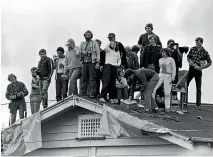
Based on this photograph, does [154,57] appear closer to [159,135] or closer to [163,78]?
[163,78]

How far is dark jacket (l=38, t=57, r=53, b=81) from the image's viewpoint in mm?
19328

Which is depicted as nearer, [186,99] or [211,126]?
[211,126]

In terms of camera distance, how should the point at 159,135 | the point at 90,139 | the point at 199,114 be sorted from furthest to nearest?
the point at 199,114 → the point at 90,139 → the point at 159,135

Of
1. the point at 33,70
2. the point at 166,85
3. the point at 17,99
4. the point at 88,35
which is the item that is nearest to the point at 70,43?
the point at 88,35

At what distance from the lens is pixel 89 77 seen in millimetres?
17969

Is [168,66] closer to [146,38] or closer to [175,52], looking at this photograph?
[175,52]

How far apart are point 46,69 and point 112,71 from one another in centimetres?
250

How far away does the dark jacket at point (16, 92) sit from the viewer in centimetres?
1916

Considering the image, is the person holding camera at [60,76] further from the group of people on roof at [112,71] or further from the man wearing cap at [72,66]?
the man wearing cap at [72,66]

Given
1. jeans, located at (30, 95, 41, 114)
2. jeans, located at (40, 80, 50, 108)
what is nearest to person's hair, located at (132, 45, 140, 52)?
jeans, located at (40, 80, 50, 108)

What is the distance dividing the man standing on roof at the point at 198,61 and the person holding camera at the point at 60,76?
374 centimetres

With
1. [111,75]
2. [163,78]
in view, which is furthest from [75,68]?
[163,78]

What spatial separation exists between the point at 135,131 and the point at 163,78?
2.32m

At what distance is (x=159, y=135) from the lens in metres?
15.9
